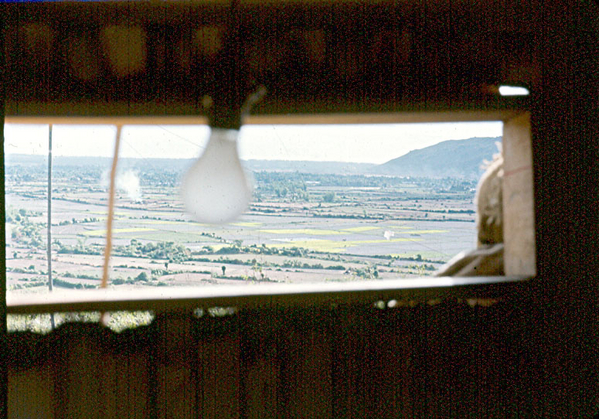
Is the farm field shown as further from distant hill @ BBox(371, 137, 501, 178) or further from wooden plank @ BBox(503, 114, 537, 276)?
wooden plank @ BBox(503, 114, 537, 276)

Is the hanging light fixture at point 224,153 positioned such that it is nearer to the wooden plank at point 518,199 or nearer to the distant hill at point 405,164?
the distant hill at point 405,164

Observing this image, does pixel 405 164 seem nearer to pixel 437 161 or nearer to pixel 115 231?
pixel 437 161

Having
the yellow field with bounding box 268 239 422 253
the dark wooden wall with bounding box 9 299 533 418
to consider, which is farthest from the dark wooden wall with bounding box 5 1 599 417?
the yellow field with bounding box 268 239 422 253

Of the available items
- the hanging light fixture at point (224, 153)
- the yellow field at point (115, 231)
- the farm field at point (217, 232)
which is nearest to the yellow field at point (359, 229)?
the farm field at point (217, 232)

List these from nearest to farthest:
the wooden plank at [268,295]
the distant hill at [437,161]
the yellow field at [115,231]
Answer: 1. the wooden plank at [268,295]
2. the yellow field at [115,231]
3. the distant hill at [437,161]

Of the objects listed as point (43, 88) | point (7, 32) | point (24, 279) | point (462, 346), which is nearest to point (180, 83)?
point (43, 88)

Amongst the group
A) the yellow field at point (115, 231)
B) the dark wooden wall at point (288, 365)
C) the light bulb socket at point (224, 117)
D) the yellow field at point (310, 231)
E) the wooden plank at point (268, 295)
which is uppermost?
the light bulb socket at point (224, 117)

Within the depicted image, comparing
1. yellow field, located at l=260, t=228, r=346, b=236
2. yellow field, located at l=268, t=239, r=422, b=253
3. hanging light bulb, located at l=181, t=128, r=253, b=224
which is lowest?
yellow field, located at l=268, t=239, r=422, b=253
